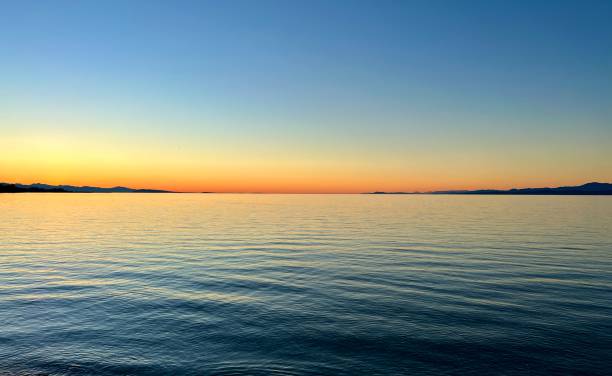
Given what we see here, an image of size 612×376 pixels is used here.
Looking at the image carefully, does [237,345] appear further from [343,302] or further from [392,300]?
[392,300]

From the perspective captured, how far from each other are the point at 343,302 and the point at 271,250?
66.0 ft

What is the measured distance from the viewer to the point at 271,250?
133 ft

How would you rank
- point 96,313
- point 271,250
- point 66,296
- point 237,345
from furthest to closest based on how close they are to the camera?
point 271,250, point 66,296, point 96,313, point 237,345

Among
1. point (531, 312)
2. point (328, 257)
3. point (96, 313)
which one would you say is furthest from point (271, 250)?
point (531, 312)

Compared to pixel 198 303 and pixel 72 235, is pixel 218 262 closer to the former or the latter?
pixel 198 303

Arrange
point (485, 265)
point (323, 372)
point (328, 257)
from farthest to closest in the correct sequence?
point (328, 257), point (485, 265), point (323, 372)

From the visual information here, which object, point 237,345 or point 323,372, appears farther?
point 237,345

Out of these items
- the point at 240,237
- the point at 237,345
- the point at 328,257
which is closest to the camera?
the point at 237,345

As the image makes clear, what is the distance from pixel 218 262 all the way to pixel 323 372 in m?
22.0

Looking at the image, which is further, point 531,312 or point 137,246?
point 137,246

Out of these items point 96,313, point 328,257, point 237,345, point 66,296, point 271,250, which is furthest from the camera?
point 271,250

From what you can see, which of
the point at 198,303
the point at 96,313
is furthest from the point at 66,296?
the point at 198,303

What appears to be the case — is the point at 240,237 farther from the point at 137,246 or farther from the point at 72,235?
the point at 72,235

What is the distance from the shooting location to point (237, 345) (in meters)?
15.0
